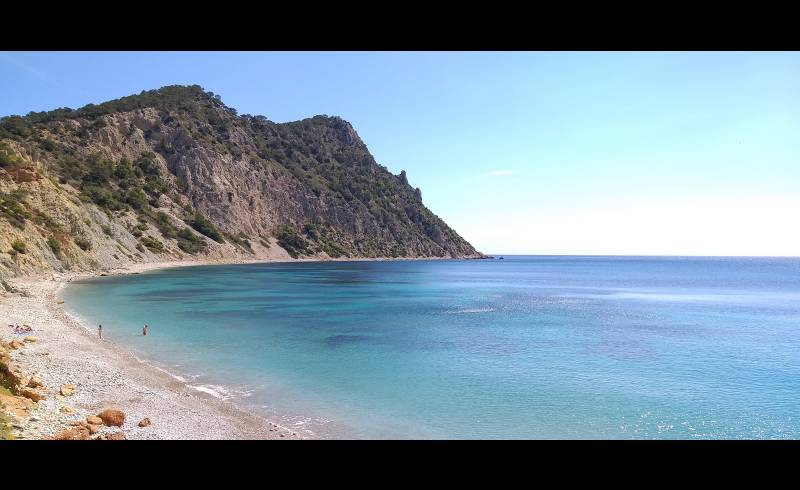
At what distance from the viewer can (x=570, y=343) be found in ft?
91.6

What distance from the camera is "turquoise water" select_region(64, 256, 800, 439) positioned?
581 inches

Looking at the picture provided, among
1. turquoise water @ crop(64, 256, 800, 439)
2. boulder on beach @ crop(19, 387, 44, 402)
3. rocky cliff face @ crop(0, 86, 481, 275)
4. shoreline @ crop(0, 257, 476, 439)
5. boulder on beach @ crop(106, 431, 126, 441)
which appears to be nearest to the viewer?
boulder on beach @ crop(106, 431, 126, 441)

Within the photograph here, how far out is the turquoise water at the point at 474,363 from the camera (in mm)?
14758

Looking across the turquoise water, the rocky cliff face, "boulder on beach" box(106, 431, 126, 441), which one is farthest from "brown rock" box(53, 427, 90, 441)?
the rocky cliff face

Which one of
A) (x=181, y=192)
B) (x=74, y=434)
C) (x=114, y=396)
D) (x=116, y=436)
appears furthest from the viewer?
(x=181, y=192)

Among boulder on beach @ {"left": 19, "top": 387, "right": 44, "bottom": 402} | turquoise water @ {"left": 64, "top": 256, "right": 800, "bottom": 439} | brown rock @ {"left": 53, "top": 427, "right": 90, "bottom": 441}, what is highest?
boulder on beach @ {"left": 19, "top": 387, "right": 44, "bottom": 402}

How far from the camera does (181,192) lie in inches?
4336

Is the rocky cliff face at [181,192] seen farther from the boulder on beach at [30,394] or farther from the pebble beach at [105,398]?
the boulder on beach at [30,394]

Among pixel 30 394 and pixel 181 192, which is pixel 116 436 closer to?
pixel 30 394

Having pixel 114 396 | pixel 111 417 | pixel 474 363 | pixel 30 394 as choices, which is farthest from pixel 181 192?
pixel 111 417

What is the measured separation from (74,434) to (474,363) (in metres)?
16.4

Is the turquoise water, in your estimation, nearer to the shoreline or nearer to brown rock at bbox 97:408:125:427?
the shoreline

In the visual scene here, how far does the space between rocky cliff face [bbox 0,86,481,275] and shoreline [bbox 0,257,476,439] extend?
24637mm
